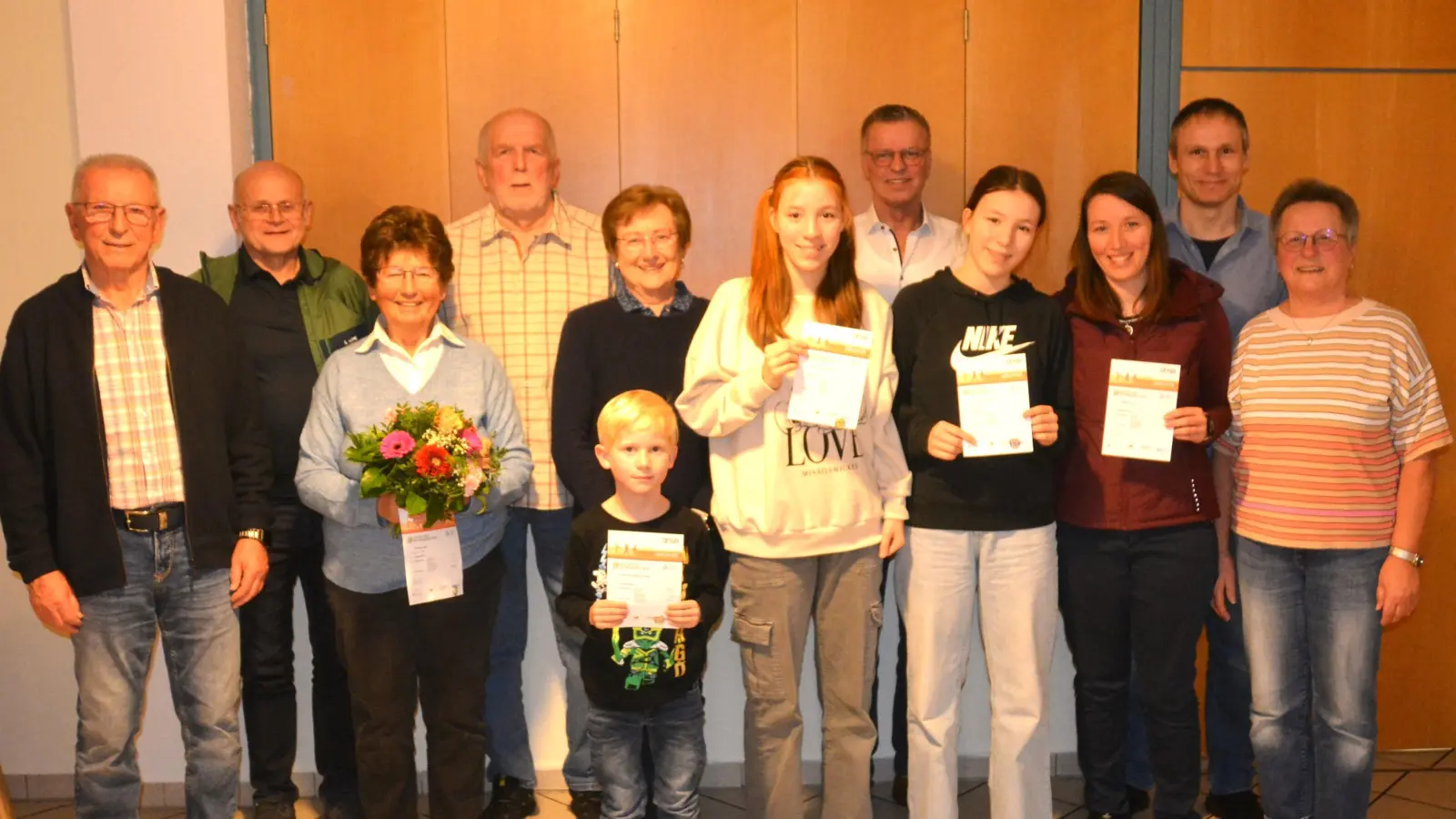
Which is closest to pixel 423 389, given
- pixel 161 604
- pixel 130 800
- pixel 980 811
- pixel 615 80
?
pixel 161 604

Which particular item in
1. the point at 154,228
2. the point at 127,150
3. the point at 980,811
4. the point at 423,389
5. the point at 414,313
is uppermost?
the point at 127,150

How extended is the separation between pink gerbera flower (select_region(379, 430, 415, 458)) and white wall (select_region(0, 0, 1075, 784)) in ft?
4.66

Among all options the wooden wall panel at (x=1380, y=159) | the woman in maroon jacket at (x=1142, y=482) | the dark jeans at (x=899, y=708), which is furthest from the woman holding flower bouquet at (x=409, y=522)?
the wooden wall panel at (x=1380, y=159)

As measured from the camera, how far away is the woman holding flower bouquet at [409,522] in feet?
10.1

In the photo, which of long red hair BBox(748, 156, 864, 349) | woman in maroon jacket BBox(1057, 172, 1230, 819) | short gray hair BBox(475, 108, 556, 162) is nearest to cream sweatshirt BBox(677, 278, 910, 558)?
long red hair BBox(748, 156, 864, 349)

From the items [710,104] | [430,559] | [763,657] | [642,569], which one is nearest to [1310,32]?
[710,104]

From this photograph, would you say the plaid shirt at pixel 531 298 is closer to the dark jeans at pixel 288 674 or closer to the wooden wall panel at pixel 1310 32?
the dark jeans at pixel 288 674

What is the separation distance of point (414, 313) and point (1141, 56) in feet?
9.61

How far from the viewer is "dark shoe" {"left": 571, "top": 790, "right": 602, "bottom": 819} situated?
12.3ft

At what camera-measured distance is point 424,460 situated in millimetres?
2859

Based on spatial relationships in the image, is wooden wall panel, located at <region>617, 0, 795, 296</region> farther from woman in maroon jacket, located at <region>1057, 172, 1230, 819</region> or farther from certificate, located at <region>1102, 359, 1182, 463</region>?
certificate, located at <region>1102, 359, 1182, 463</region>

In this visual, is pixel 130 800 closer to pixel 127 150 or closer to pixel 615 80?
pixel 127 150

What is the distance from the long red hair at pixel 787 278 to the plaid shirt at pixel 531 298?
86 centimetres

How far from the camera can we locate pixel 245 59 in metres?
4.18
